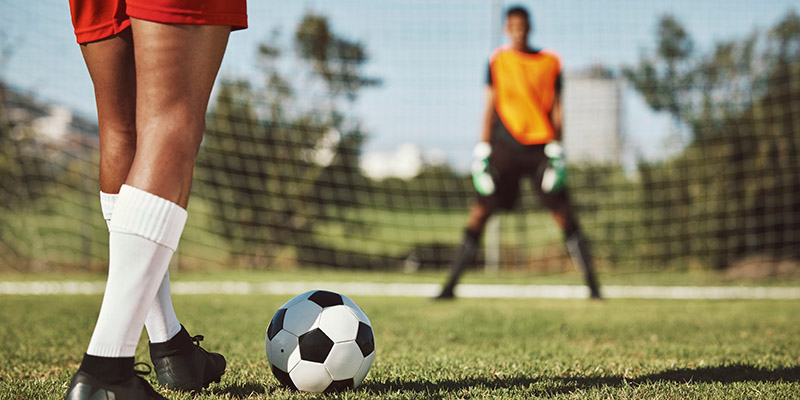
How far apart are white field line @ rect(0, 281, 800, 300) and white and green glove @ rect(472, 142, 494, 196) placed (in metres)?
1.06

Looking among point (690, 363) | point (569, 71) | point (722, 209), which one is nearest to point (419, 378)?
point (690, 363)

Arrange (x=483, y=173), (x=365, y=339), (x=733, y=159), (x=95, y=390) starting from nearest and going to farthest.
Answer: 1. (x=95, y=390)
2. (x=365, y=339)
3. (x=483, y=173)
4. (x=733, y=159)

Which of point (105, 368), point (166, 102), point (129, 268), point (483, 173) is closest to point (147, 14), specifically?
point (166, 102)

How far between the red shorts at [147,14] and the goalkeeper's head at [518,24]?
3.53 meters

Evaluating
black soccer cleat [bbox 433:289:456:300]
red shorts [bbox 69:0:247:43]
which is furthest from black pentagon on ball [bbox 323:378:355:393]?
black soccer cleat [bbox 433:289:456:300]

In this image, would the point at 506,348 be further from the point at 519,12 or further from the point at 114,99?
the point at 519,12

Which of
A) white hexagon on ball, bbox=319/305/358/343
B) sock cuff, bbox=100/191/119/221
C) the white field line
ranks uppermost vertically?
sock cuff, bbox=100/191/119/221

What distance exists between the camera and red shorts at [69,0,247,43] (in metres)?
1.40

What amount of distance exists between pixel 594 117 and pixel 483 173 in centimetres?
475

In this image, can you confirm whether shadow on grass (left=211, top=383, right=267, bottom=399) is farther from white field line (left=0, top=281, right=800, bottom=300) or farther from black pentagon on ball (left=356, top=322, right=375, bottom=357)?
white field line (left=0, top=281, right=800, bottom=300)

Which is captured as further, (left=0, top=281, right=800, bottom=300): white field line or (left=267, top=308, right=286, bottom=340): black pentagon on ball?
(left=0, top=281, right=800, bottom=300): white field line

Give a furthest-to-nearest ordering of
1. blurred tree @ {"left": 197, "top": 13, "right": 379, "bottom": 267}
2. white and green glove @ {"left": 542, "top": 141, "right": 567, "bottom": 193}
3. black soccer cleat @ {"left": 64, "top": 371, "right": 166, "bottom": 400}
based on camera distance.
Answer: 1. blurred tree @ {"left": 197, "top": 13, "right": 379, "bottom": 267}
2. white and green glove @ {"left": 542, "top": 141, "right": 567, "bottom": 193}
3. black soccer cleat @ {"left": 64, "top": 371, "right": 166, "bottom": 400}

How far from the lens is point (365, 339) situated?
6.25 ft

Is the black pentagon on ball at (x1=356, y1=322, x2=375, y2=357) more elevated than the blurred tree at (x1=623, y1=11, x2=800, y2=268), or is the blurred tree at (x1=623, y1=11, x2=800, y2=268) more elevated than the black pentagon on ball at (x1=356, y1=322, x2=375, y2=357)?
the black pentagon on ball at (x1=356, y1=322, x2=375, y2=357)
